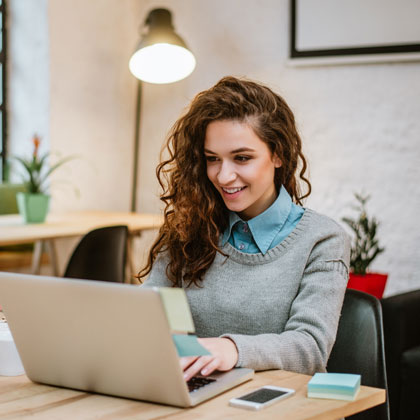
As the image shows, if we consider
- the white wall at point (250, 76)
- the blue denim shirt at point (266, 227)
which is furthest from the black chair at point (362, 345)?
the white wall at point (250, 76)

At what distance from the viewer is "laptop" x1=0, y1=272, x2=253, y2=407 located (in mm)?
988

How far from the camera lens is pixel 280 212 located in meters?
1.62

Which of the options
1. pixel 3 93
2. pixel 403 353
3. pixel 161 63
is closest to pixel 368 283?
pixel 403 353

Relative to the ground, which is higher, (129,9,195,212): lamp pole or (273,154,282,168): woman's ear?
(129,9,195,212): lamp pole

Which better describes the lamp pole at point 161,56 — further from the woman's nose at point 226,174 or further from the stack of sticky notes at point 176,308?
the stack of sticky notes at point 176,308

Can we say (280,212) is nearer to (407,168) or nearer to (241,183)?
(241,183)

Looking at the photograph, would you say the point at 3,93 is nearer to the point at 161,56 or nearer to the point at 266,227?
the point at 161,56

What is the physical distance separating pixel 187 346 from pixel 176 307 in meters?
0.10

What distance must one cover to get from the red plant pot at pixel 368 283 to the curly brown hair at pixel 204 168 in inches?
53.7

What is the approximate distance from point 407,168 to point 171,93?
185 centimetres

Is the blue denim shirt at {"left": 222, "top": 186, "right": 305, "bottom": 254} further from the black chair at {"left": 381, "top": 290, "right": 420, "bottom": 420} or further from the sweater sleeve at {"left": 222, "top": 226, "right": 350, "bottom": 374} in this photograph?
the black chair at {"left": 381, "top": 290, "right": 420, "bottom": 420}

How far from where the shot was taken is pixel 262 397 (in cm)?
107

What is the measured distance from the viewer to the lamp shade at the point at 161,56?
3984 mm

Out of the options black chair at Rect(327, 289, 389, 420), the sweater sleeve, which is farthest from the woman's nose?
black chair at Rect(327, 289, 389, 420)
